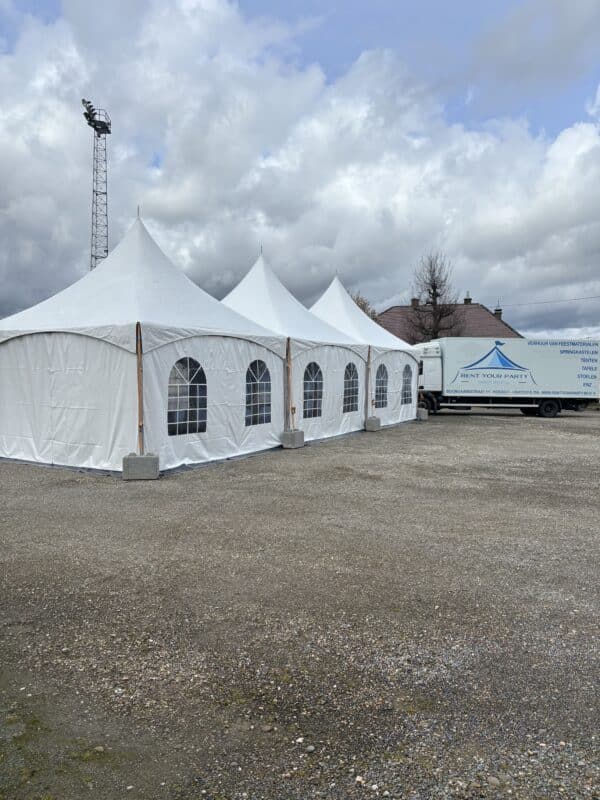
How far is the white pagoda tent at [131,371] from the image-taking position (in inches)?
340

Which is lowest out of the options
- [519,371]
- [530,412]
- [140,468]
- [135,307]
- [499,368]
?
[140,468]

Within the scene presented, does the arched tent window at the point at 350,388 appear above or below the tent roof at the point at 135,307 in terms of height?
below

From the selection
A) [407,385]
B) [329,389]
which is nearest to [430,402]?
[407,385]

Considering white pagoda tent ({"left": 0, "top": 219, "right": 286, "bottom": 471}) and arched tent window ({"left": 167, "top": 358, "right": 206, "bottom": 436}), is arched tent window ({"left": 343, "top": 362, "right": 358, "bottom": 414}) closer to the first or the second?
white pagoda tent ({"left": 0, "top": 219, "right": 286, "bottom": 471})

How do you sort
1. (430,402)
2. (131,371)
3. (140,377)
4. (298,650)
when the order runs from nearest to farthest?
(298,650)
(140,377)
(131,371)
(430,402)

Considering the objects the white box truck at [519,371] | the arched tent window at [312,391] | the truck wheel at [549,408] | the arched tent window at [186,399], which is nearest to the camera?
the arched tent window at [186,399]

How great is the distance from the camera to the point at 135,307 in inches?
352

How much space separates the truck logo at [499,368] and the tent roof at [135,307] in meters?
10.9

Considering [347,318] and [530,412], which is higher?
[347,318]

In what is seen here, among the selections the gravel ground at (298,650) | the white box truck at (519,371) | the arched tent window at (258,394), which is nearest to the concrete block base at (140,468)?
the gravel ground at (298,650)

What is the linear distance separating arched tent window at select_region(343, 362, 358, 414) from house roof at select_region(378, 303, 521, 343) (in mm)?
22816

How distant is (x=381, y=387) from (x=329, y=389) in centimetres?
310

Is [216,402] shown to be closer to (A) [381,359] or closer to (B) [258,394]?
(B) [258,394]

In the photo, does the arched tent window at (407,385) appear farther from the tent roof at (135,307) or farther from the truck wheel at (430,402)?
the tent roof at (135,307)
